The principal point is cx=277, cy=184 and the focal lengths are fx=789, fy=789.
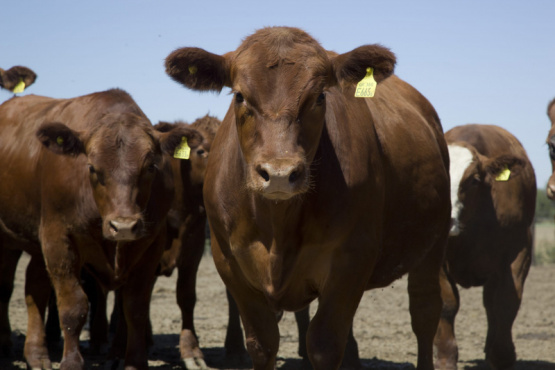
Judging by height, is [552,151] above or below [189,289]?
above

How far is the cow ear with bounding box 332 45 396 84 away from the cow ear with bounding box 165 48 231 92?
24.9 inches

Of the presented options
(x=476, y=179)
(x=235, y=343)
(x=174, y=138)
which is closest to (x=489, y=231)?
(x=476, y=179)

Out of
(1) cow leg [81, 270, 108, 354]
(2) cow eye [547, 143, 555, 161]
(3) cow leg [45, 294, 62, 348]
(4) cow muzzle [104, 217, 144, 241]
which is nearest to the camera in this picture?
(4) cow muzzle [104, 217, 144, 241]

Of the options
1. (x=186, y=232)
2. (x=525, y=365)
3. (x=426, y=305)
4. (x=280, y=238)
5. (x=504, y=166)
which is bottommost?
(x=525, y=365)

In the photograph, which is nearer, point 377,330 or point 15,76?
point 15,76

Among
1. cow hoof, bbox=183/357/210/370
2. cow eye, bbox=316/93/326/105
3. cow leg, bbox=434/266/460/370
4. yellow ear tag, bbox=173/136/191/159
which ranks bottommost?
cow hoof, bbox=183/357/210/370

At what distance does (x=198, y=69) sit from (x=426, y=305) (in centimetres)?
262

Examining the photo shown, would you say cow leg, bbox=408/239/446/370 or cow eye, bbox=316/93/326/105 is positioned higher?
cow eye, bbox=316/93/326/105

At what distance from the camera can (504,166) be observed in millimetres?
8023

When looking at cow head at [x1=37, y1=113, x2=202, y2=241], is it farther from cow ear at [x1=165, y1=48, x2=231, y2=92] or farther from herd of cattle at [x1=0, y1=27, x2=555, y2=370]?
cow ear at [x1=165, y1=48, x2=231, y2=92]

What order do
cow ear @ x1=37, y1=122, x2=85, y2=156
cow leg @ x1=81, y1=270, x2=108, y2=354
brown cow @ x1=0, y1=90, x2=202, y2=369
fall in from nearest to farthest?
brown cow @ x1=0, y1=90, x2=202, y2=369, cow ear @ x1=37, y1=122, x2=85, y2=156, cow leg @ x1=81, y1=270, x2=108, y2=354

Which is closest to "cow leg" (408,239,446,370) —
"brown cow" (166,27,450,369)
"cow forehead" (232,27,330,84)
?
"brown cow" (166,27,450,369)

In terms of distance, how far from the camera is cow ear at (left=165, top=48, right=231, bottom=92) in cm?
435

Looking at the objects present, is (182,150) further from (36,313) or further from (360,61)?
(360,61)
